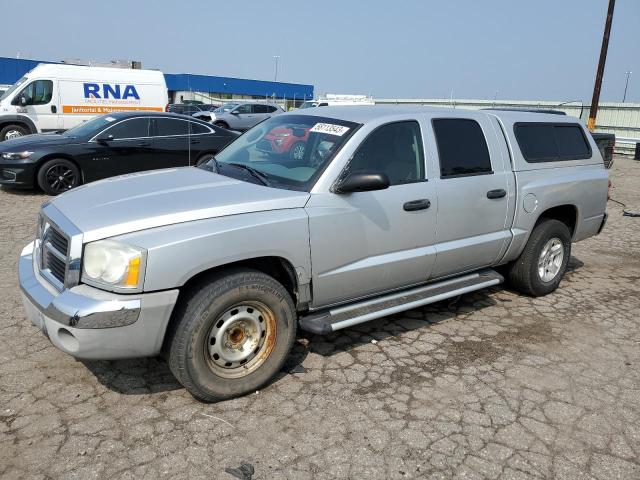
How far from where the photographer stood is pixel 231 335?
329 centimetres

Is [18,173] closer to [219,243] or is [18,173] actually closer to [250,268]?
[250,268]

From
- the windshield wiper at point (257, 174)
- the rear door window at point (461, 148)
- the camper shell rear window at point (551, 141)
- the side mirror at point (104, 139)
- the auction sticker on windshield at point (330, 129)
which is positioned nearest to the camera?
the windshield wiper at point (257, 174)

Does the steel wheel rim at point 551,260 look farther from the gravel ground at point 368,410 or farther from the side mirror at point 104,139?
the side mirror at point 104,139

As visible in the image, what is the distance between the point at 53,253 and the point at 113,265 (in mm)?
592

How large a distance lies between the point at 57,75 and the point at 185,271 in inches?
533

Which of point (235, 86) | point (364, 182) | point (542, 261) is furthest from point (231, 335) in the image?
point (235, 86)

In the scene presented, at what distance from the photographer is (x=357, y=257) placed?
3662 mm

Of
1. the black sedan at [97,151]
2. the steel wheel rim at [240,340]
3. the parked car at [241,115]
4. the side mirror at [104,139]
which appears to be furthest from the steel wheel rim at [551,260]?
the parked car at [241,115]

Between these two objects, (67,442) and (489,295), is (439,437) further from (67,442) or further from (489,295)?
(489,295)

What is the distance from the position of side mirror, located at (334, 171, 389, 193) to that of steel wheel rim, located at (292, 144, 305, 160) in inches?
19.9

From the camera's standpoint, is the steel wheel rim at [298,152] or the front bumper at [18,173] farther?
the front bumper at [18,173]

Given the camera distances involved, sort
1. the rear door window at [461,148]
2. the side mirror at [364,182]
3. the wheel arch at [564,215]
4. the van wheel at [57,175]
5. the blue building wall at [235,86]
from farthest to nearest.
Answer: the blue building wall at [235,86] < the van wheel at [57,175] < the wheel arch at [564,215] < the rear door window at [461,148] < the side mirror at [364,182]

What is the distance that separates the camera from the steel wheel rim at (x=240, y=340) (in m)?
3.18

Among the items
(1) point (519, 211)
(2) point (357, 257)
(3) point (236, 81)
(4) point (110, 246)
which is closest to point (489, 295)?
(1) point (519, 211)
